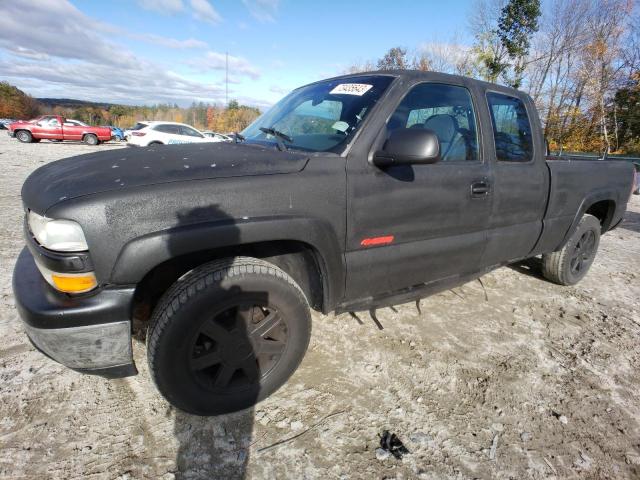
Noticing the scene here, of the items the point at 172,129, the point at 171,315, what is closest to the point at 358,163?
the point at 171,315

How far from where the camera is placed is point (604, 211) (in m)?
4.09

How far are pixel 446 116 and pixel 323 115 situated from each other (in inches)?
36.2

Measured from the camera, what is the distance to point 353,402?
2143 mm

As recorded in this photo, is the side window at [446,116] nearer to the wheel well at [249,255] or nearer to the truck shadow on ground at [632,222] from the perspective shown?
the wheel well at [249,255]

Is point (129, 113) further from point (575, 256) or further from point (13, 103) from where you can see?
point (575, 256)

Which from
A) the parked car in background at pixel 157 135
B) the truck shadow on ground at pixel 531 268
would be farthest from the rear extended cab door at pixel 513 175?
the parked car in background at pixel 157 135

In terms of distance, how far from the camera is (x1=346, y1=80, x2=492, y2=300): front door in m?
2.09

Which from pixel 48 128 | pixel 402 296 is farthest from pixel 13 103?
pixel 402 296

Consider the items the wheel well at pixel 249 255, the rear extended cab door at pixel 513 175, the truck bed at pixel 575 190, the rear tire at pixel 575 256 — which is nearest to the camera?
the wheel well at pixel 249 255

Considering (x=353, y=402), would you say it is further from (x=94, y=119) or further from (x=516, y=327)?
(x=94, y=119)

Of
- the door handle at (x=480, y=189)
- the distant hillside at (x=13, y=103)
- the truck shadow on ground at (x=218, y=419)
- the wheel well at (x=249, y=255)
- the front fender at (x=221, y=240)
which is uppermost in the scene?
the distant hillside at (x=13, y=103)

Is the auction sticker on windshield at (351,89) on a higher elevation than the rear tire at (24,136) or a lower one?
higher

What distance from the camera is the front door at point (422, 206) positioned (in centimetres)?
209

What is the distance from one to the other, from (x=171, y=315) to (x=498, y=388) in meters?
2.07
